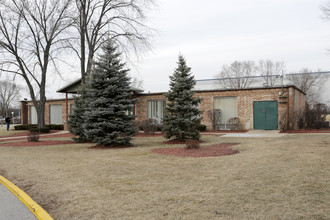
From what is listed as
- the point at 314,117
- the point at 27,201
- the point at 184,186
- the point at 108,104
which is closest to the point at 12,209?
the point at 27,201

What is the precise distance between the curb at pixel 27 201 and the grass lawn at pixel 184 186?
0.13 m

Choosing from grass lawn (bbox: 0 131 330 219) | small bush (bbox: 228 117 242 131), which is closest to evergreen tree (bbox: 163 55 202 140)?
grass lawn (bbox: 0 131 330 219)

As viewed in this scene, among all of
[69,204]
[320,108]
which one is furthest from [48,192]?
[320,108]

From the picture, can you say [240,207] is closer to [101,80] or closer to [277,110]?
[101,80]

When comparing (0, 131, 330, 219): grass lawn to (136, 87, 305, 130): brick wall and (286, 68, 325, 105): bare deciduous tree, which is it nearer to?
(136, 87, 305, 130): brick wall

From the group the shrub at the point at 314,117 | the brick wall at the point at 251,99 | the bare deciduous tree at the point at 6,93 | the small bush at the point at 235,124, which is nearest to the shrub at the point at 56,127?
the brick wall at the point at 251,99

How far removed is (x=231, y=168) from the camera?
755cm

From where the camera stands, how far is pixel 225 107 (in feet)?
77.3

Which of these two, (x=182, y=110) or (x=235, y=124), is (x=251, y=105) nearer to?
(x=235, y=124)

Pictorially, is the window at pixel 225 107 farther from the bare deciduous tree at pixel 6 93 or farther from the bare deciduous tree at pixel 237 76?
the bare deciduous tree at pixel 6 93

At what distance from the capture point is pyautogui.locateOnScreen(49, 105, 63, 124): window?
111 feet

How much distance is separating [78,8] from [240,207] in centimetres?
2311

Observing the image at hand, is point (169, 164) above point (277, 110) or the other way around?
the other way around

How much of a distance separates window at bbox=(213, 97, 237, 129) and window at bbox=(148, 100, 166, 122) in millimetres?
4538
